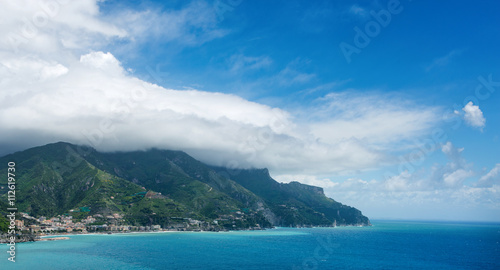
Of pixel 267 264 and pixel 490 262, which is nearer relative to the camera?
pixel 267 264

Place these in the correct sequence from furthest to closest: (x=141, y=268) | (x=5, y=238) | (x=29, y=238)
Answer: (x=29, y=238), (x=5, y=238), (x=141, y=268)

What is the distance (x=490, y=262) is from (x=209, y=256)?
373 feet

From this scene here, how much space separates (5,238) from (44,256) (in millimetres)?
61864

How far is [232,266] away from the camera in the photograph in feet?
332

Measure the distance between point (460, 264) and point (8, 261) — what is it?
161337 mm

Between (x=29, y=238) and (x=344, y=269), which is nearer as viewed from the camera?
(x=344, y=269)

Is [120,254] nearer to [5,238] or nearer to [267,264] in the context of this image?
[267,264]

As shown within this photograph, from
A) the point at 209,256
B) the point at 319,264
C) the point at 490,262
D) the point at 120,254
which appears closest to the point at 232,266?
the point at 209,256

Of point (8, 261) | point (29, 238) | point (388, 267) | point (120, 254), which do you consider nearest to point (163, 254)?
point (120, 254)

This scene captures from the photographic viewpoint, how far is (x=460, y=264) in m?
121

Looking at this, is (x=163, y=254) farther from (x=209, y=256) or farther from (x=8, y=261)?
(x=8, y=261)

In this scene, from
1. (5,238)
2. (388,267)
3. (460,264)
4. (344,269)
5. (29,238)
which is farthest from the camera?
(29,238)

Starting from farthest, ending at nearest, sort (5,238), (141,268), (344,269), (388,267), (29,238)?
(29,238) < (5,238) < (388,267) < (344,269) < (141,268)

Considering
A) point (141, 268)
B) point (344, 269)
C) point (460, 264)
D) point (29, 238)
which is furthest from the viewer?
point (29, 238)
